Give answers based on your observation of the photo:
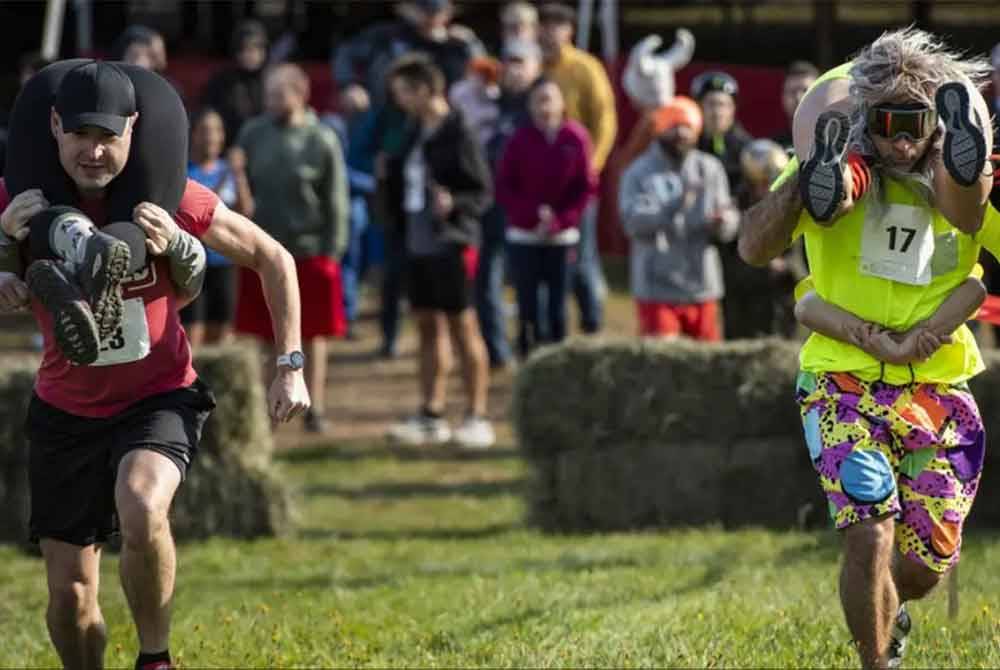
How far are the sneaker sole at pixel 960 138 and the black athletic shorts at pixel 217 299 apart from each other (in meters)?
7.50

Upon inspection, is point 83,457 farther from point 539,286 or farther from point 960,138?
point 539,286

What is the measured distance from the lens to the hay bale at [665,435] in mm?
10031

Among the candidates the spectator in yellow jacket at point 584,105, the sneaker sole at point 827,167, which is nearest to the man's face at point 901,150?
the sneaker sole at point 827,167

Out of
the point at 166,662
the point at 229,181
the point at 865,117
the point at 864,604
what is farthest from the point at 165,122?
the point at 229,181

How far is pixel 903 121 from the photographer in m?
5.87

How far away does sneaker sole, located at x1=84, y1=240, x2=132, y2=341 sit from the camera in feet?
18.4

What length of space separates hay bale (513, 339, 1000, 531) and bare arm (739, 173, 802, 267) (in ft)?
12.8

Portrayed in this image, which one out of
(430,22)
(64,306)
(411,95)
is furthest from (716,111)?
(64,306)

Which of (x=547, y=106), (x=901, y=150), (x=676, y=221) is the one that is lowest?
(x=676, y=221)

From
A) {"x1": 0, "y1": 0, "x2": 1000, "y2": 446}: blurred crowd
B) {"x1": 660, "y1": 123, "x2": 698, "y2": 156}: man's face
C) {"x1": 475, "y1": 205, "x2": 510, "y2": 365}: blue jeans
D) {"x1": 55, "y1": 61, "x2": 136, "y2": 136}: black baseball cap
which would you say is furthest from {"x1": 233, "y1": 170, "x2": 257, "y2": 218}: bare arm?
{"x1": 55, "y1": 61, "x2": 136, "y2": 136}: black baseball cap

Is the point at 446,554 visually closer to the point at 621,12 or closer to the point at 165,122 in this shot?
the point at 165,122

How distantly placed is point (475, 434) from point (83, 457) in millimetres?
6406

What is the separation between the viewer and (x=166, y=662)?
20.4 ft

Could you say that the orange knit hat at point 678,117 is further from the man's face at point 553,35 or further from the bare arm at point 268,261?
the bare arm at point 268,261
